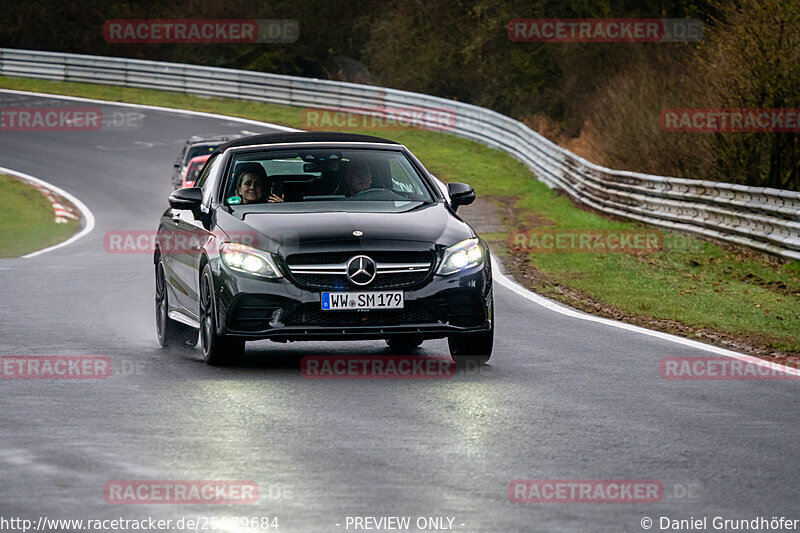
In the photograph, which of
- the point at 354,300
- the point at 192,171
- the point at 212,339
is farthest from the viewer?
the point at 192,171

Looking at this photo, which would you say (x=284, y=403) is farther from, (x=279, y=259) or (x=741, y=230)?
(x=741, y=230)

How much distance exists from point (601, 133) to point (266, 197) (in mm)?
25122

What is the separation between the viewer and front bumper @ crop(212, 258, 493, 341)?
33.7 feet

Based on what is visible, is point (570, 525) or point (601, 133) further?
point (601, 133)

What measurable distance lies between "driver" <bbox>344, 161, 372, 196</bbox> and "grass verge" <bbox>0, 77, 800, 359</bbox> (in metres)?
3.40

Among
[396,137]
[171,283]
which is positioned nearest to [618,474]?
[171,283]

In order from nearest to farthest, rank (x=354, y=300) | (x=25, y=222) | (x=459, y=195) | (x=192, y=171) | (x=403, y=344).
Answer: (x=354, y=300) < (x=459, y=195) < (x=403, y=344) < (x=192, y=171) < (x=25, y=222)

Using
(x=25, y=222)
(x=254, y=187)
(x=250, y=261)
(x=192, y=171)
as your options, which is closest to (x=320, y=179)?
(x=254, y=187)

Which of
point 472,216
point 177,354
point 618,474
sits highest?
point 618,474

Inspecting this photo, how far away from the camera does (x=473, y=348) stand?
11008 mm

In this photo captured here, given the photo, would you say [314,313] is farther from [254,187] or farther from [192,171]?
[192,171]

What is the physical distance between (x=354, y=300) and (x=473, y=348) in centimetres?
119

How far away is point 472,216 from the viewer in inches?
1209

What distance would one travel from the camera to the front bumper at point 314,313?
10273mm
